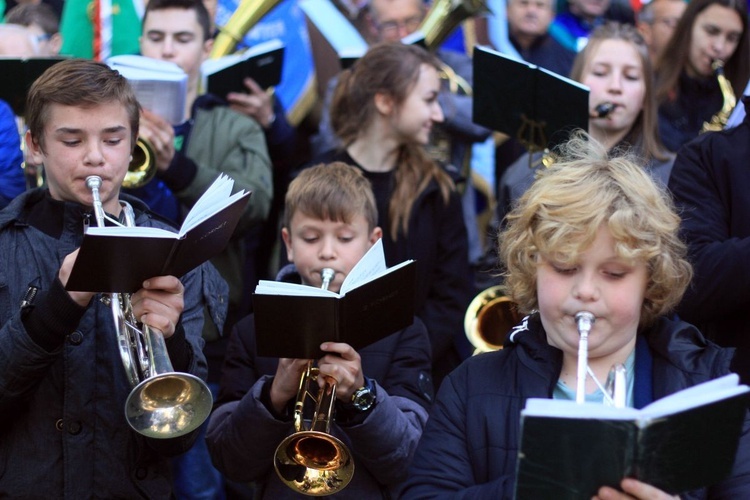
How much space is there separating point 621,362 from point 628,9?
4.94m

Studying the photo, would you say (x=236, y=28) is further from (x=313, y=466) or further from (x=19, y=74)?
(x=313, y=466)

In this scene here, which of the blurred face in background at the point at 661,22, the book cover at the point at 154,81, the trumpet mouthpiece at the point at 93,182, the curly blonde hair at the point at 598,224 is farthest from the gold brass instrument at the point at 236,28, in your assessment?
the curly blonde hair at the point at 598,224

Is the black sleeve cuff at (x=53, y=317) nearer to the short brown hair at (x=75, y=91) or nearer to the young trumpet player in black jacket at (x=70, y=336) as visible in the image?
the young trumpet player in black jacket at (x=70, y=336)

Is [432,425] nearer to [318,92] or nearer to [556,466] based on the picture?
[556,466]

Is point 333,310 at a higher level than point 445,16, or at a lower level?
lower

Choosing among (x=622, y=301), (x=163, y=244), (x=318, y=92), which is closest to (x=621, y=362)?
(x=622, y=301)

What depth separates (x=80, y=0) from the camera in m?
6.93

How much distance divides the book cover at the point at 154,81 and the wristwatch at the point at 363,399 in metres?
1.94

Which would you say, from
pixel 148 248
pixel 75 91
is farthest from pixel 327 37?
pixel 148 248

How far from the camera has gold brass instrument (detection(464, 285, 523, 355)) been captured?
191 inches

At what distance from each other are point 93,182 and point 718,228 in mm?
2000

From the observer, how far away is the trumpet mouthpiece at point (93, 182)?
3615 mm

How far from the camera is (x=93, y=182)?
11.9 feet

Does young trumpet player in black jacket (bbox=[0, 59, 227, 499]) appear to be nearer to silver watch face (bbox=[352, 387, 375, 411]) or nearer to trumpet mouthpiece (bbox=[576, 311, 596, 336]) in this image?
silver watch face (bbox=[352, 387, 375, 411])
